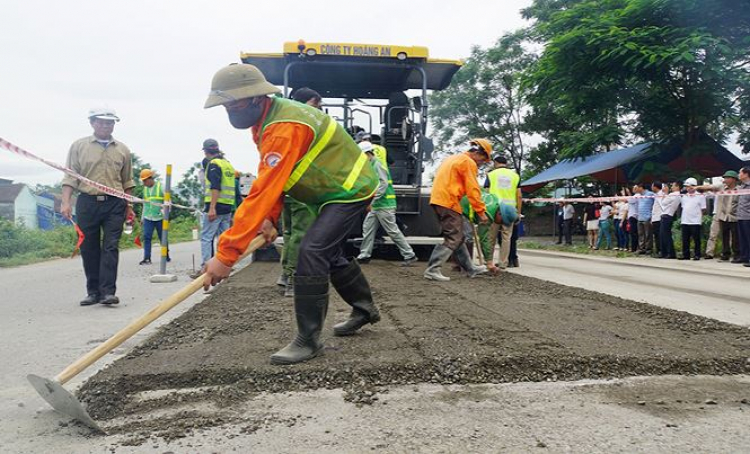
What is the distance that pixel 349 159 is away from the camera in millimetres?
3178

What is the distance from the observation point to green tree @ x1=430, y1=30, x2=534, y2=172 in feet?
102

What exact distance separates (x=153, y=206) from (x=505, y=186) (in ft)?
19.6

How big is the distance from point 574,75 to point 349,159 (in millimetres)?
13428

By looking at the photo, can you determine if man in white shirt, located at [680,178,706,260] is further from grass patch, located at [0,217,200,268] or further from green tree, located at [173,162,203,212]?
green tree, located at [173,162,203,212]

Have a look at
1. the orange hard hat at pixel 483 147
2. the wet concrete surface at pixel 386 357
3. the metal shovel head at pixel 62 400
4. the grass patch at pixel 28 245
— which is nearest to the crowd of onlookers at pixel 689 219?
the orange hard hat at pixel 483 147

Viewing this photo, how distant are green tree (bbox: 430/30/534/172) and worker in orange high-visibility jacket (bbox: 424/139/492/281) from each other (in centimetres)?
2567

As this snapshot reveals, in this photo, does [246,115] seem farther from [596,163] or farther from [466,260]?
[596,163]

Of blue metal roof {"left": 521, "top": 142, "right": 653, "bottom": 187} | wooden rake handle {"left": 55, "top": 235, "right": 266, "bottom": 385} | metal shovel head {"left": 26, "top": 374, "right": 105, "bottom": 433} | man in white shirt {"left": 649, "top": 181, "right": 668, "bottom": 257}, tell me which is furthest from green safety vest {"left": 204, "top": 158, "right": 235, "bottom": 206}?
Answer: blue metal roof {"left": 521, "top": 142, "right": 653, "bottom": 187}

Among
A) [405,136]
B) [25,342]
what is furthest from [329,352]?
[405,136]

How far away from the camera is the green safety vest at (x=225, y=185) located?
7.37m

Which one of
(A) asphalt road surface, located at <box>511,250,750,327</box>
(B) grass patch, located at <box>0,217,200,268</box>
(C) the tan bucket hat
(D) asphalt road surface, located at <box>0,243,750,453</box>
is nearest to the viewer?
(D) asphalt road surface, located at <box>0,243,750,453</box>

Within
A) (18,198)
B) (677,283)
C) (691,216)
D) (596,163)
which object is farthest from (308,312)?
(18,198)

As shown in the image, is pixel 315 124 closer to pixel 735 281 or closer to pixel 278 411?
pixel 278 411

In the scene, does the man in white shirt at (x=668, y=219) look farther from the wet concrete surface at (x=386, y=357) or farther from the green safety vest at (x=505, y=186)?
the wet concrete surface at (x=386, y=357)
